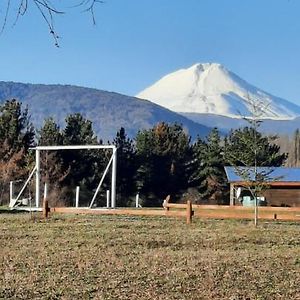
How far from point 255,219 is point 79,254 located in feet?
28.2

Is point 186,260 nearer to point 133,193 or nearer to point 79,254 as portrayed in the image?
point 79,254

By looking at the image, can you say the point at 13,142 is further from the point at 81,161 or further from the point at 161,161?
the point at 161,161

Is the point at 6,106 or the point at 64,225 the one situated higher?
the point at 6,106

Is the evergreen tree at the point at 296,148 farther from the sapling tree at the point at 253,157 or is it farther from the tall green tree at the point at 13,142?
the sapling tree at the point at 253,157

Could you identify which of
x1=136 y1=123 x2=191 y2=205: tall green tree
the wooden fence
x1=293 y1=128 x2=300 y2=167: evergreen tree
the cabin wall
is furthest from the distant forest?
x1=293 y1=128 x2=300 y2=167: evergreen tree

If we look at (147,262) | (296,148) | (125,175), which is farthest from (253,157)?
(296,148)

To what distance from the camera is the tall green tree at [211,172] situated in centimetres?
4791

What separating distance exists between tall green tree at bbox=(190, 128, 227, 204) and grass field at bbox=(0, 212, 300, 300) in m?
30.5

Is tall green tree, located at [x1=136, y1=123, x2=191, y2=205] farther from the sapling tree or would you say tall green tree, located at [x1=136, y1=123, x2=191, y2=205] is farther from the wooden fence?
the wooden fence

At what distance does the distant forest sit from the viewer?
138 feet

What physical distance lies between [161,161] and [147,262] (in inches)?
1540

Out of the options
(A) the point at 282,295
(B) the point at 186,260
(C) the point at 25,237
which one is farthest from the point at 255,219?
(A) the point at 282,295

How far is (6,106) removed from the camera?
46.4 m

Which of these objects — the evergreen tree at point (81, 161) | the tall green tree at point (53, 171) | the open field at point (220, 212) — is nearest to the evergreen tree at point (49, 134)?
the evergreen tree at point (81, 161)
